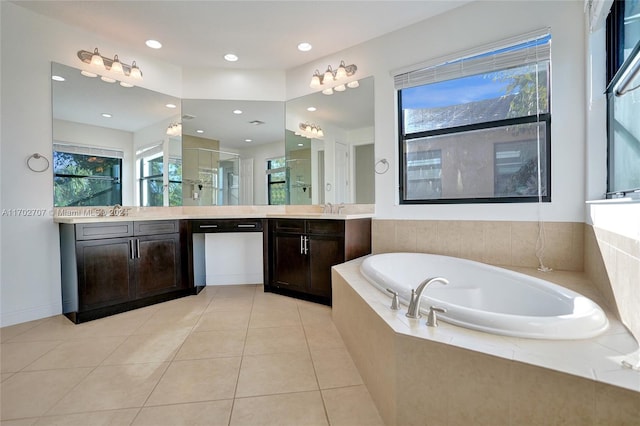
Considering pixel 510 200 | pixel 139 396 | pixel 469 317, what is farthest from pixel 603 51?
pixel 139 396

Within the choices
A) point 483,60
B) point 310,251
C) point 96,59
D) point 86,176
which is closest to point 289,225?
point 310,251

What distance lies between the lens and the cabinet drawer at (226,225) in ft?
10.5

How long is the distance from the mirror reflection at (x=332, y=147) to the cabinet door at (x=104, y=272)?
186 cm

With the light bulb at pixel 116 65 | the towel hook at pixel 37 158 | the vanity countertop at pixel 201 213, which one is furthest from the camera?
the light bulb at pixel 116 65

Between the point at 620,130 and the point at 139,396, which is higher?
the point at 620,130

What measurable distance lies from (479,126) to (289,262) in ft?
7.20

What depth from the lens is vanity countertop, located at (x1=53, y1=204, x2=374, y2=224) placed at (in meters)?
2.64

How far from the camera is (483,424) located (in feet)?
3.18

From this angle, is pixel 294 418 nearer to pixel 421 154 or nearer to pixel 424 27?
pixel 421 154

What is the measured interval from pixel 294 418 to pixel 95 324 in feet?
6.75

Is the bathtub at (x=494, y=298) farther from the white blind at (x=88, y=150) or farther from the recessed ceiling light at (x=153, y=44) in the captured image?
the recessed ceiling light at (x=153, y=44)

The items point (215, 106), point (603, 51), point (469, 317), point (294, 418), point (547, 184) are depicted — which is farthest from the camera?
point (215, 106)

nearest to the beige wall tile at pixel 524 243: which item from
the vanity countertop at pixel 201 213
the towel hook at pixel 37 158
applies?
the vanity countertop at pixel 201 213

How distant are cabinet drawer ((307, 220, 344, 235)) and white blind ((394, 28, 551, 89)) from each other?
1.44 meters
